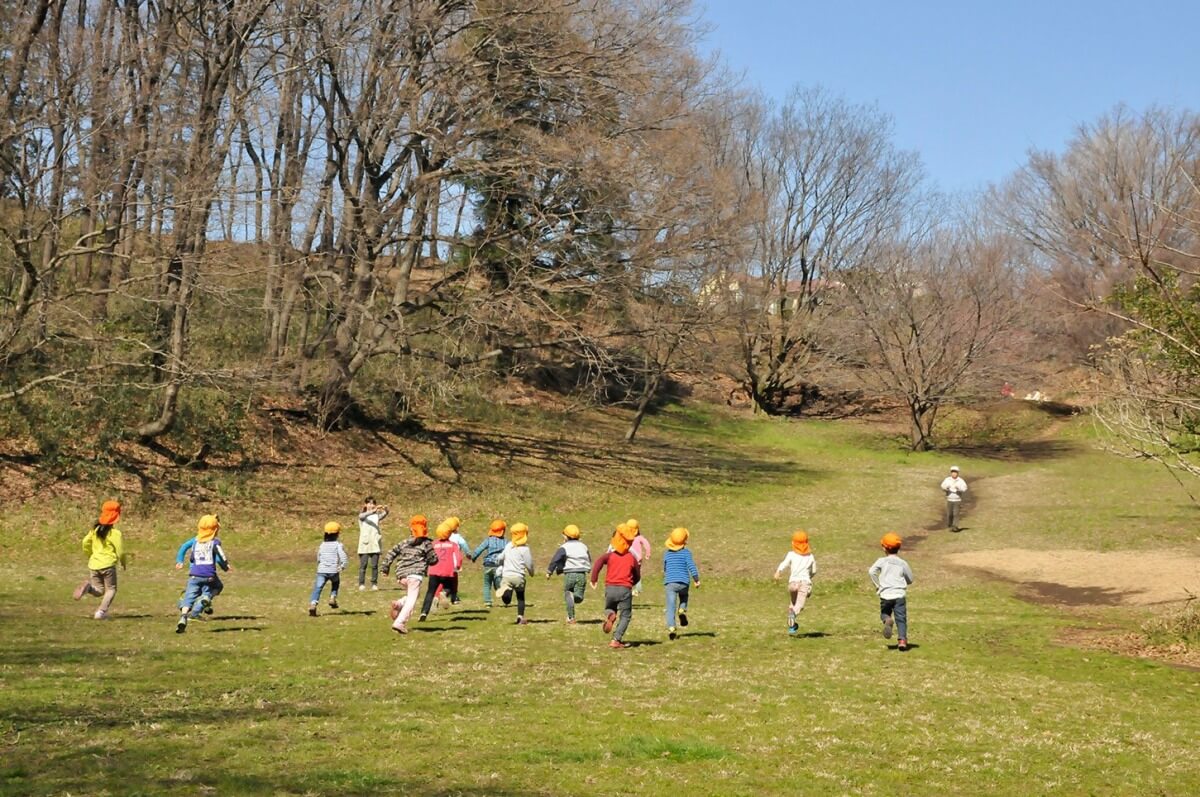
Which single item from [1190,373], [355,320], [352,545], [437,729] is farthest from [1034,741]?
[355,320]

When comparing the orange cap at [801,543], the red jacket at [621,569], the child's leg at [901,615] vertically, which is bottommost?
the child's leg at [901,615]

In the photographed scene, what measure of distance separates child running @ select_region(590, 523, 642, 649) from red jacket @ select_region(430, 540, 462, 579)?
286 centimetres

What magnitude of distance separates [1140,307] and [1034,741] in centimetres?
1286

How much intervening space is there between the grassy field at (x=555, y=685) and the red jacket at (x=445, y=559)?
1014 millimetres

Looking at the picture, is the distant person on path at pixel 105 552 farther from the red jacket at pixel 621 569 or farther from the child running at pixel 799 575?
the child running at pixel 799 575

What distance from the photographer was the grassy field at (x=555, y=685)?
9.90 m

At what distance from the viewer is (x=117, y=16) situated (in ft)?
129

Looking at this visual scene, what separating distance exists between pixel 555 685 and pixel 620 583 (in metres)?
3.63

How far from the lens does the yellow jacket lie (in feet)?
59.4

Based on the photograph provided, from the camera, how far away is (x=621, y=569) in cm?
1770

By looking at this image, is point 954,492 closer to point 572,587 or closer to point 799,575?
point 799,575

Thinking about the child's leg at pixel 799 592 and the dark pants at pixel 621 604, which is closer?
the dark pants at pixel 621 604

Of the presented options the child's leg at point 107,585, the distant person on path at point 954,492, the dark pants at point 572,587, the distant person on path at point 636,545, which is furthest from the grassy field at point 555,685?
the distant person on path at point 954,492

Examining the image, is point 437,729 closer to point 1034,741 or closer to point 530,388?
point 1034,741
